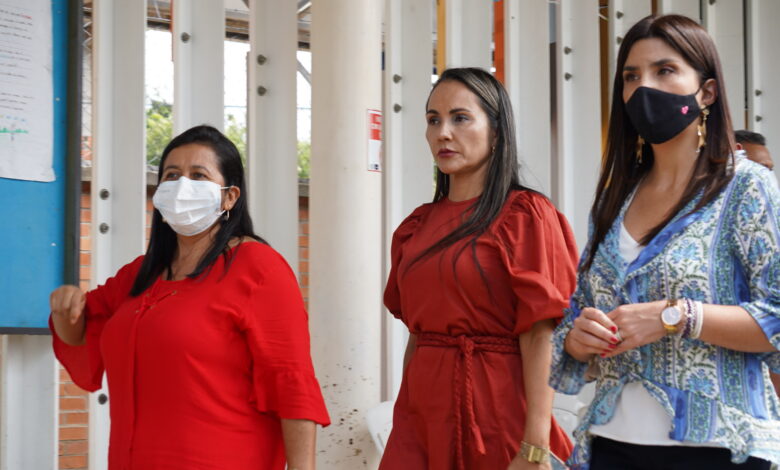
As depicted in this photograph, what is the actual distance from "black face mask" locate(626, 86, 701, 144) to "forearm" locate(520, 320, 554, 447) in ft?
2.33

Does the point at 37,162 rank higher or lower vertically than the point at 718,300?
higher

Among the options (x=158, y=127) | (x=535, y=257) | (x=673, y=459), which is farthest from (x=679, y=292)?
(x=158, y=127)

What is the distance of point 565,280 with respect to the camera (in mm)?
2527

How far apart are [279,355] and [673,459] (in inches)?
42.7

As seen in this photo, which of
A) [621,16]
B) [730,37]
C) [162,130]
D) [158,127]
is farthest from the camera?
[162,130]

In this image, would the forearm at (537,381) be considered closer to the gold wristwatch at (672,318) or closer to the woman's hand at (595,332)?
the woman's hand at (595,332)

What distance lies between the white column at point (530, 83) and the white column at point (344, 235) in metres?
1.02

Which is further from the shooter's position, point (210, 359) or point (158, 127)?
point (158, 127)

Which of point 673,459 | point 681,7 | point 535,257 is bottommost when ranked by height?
point 673,459

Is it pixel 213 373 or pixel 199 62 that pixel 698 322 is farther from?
pixel 199 62

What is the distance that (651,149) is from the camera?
211 cm

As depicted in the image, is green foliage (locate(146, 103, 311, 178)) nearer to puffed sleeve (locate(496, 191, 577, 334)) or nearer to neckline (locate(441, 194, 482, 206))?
neckline (locate(441, 194, 482, 206))

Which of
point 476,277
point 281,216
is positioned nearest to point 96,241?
point 281,216

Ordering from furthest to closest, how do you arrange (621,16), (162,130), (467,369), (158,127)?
(162,130) < (158,127) < (621,16) < (467,369)
